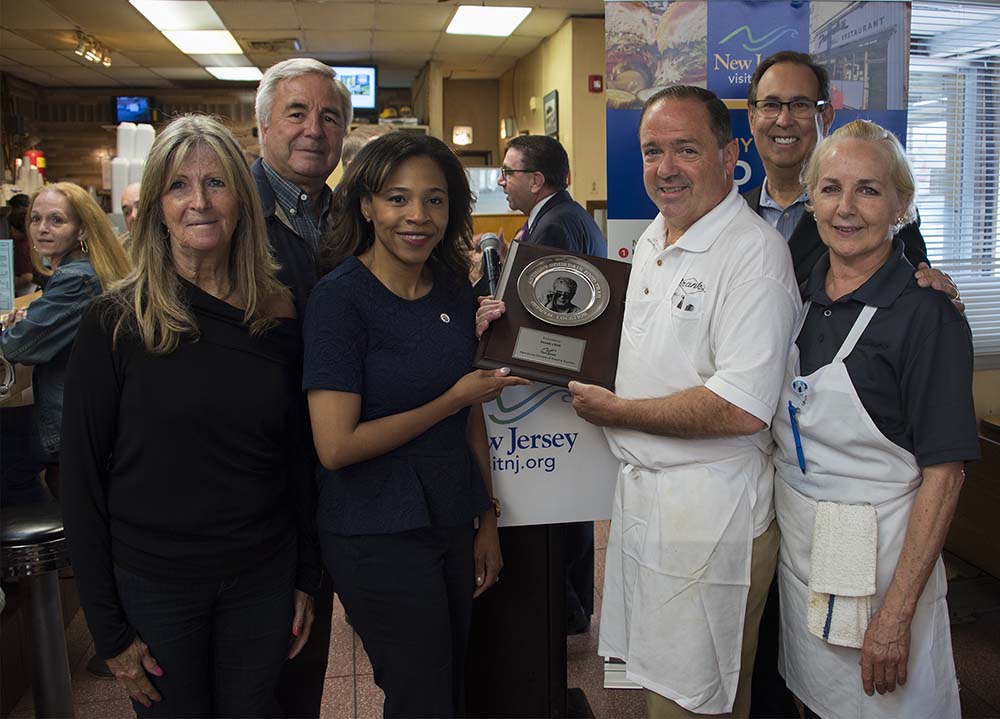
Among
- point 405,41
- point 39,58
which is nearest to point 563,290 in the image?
point 405,41

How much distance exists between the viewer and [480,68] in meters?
10.3

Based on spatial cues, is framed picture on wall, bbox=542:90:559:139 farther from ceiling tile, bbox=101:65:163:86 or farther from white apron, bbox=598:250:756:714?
white apron, bbox=598:250:756:714

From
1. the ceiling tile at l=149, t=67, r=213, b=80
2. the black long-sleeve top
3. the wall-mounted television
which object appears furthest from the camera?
the wall-mounted television

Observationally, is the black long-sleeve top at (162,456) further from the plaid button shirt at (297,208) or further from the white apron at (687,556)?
the white apron at (687,556)

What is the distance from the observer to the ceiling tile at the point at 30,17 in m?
7.06

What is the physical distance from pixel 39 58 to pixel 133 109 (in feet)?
6.94

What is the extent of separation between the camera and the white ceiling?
717 centimetres

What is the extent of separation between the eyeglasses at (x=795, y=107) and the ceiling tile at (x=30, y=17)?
23.0 feet

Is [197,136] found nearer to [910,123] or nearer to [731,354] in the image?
[731,354]

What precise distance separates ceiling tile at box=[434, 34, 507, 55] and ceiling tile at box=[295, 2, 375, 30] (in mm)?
933

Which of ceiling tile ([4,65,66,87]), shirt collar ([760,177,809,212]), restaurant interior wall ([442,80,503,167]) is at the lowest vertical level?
shirt collar ([760,177,809,212])

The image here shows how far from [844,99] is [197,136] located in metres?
1.83

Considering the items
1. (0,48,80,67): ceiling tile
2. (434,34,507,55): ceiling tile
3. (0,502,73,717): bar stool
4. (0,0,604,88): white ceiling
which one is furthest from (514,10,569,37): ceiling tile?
(0,502,73,717): bar stool

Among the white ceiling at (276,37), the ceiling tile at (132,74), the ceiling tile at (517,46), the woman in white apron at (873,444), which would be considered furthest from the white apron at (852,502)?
the ceiling tile at (132,74)
